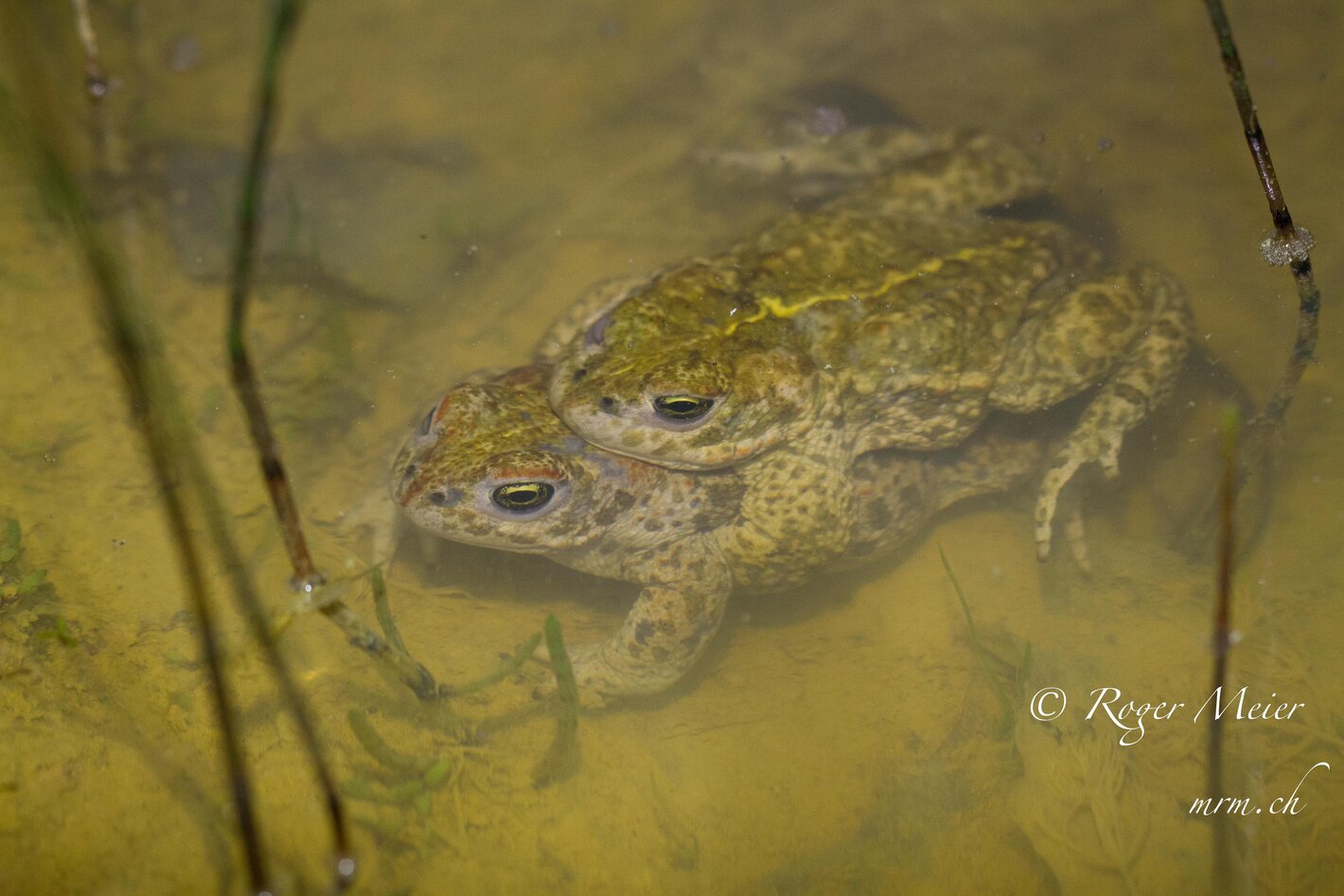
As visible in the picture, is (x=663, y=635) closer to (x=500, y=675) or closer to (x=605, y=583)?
(x=605, y=583)

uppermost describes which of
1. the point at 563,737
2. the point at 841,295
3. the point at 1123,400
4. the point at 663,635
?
the point at 1123,400

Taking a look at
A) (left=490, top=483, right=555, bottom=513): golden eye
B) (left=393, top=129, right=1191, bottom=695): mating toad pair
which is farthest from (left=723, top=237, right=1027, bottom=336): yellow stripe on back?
(left=490, top=483, right=555, bottom=513): golden eye

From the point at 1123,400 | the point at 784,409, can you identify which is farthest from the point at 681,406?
the point at 1123,400

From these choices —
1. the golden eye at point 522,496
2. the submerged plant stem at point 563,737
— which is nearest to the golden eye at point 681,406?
the golden eye at point 522,496

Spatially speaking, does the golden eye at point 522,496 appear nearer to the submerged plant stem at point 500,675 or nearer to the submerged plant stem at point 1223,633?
the submerged plant stem at point 500,675

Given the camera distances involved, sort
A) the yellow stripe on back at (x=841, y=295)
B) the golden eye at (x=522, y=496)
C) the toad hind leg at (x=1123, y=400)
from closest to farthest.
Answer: the golden eye at (x=522, y=496)
the yellow stripe on back at (x=841, y=295)
the toad hind leg at (x=1123, y=400)

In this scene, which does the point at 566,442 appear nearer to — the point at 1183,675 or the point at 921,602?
the point at 921,602

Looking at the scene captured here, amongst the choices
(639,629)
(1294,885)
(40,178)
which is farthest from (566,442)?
(1294,885)
